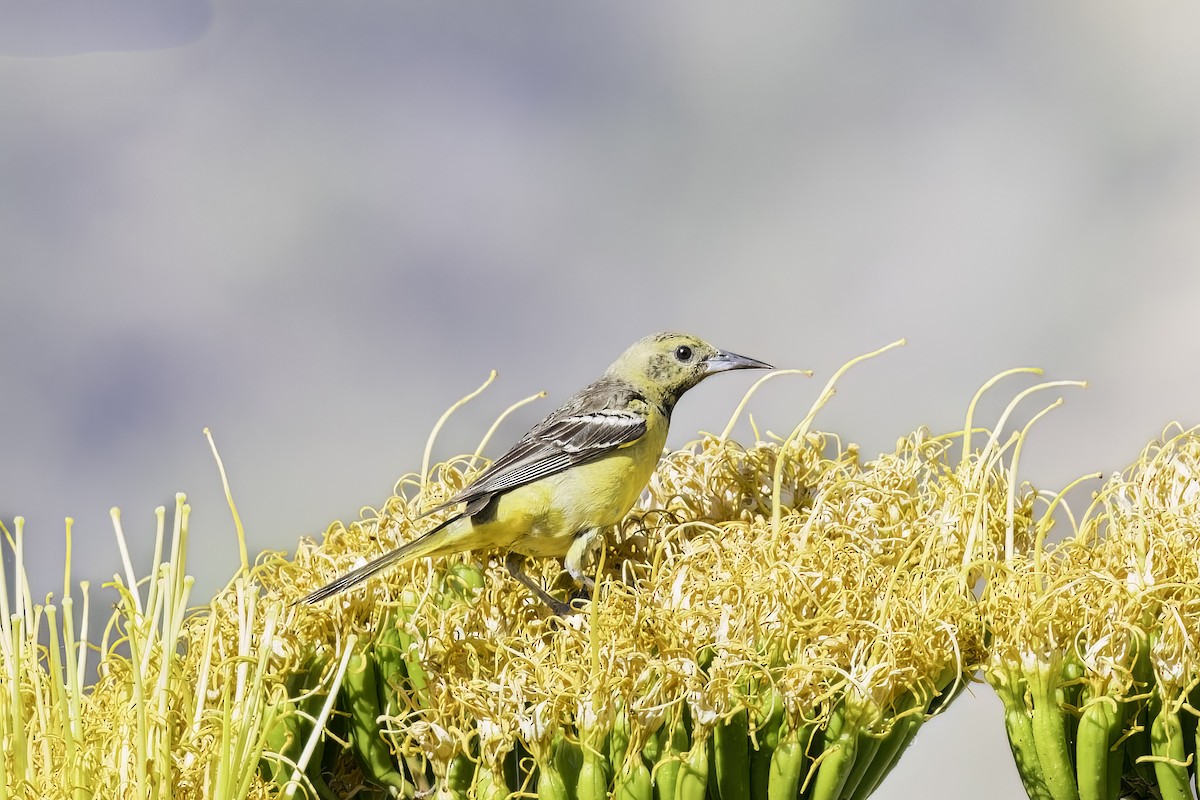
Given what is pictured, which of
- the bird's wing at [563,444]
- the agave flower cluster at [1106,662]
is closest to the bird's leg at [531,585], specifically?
the bird's wing at [563,444]

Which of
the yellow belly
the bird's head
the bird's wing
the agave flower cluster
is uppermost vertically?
the bird's head

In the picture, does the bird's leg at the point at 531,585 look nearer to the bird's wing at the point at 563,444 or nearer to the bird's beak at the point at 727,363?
the bird's wing at the point at 563,444

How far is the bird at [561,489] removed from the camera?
107 inches

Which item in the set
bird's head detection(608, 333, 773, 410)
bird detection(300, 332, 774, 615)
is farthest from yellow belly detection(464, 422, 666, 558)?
bird's head detection(608, 333, 773, 410)

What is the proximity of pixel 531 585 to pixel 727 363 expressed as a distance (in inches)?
33.8

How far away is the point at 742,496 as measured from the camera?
9.75 feet

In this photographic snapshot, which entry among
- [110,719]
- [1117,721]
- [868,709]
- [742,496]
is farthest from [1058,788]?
[110,719]

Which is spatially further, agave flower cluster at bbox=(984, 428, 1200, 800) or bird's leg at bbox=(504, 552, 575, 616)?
bird's leg at bbox=(504, 552, 575, 616)

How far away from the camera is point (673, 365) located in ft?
10.7

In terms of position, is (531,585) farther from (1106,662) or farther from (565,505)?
(1106,662)

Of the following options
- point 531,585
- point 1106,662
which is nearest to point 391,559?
point 531,585

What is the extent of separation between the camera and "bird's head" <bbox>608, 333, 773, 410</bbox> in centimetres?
326

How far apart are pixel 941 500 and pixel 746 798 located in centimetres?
88

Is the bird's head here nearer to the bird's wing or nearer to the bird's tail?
the bird's wing
